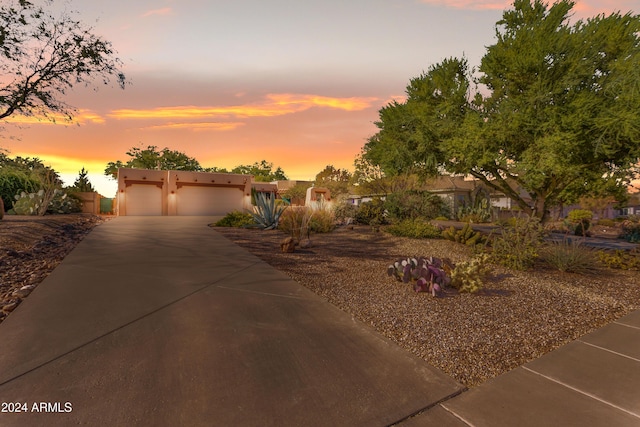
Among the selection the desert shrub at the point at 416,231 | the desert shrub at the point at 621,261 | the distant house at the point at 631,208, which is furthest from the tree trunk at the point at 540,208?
the distant house at the point at 631,208

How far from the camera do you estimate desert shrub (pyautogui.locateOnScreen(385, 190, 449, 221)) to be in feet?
44.9

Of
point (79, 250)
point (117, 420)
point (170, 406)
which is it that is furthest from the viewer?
point (79, 250)

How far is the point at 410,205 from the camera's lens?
44.8ft

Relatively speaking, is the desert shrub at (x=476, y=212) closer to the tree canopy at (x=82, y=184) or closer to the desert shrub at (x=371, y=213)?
the desert shrub at (x=371, y=213)

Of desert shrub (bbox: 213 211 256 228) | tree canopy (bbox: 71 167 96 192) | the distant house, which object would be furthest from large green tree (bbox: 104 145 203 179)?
the distant house

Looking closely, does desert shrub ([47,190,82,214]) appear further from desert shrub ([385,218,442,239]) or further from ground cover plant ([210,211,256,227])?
desert shrub ([385,218,442,239])

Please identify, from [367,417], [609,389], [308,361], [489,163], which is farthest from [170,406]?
[489,163]

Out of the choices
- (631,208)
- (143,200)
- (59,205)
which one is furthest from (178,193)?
(631,208)

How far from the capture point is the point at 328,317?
13.4 ft

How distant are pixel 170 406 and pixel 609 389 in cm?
345

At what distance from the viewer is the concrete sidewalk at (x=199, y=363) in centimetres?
226

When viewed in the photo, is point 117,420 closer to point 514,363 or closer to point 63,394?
point 63,394

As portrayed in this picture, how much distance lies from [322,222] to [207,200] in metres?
19.6

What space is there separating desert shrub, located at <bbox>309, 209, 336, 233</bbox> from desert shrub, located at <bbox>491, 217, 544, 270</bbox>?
635 cm
